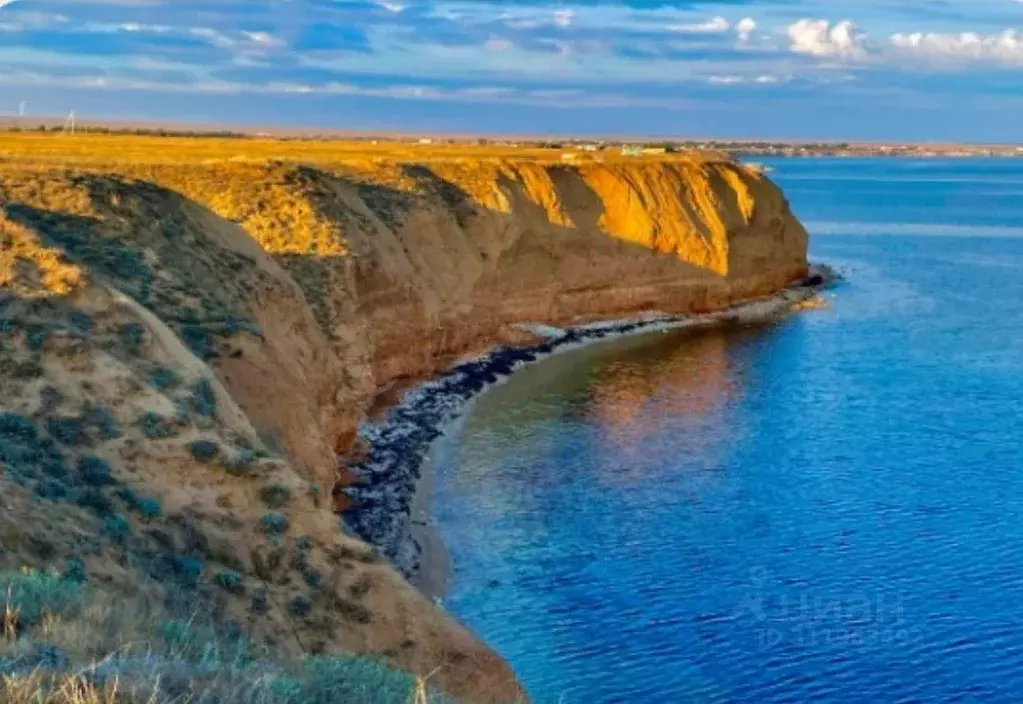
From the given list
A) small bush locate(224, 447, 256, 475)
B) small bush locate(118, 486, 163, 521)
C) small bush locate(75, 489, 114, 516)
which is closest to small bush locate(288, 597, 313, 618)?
small bush locate(118, 486, 163, 521)

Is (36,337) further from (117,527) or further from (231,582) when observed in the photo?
(231,582)

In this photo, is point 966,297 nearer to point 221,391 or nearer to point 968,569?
point 968,569

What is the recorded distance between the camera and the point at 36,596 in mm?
8570

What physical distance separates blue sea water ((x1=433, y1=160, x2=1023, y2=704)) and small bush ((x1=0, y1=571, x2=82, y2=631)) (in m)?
10.5

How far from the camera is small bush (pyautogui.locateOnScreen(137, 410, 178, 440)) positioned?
16141mm

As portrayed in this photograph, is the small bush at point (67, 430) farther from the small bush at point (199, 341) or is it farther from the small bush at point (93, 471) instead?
the small bush at point (199, 341)

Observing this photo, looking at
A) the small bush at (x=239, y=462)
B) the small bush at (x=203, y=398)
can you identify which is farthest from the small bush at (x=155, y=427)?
the small bush at (x=239, y=462)

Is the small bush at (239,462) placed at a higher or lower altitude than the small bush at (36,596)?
lower

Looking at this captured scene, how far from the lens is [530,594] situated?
2234cm

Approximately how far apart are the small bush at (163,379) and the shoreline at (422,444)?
3203 mm

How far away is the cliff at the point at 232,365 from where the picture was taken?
14391 millimetres

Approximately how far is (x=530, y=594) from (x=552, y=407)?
1647cm

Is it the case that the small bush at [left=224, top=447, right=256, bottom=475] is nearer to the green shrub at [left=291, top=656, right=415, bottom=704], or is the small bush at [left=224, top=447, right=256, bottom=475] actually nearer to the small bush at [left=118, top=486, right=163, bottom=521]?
the small bush at [left=118, top=486, right=163, bottom=521]

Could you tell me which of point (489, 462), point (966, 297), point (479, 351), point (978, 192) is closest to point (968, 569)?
point (489, 462)
